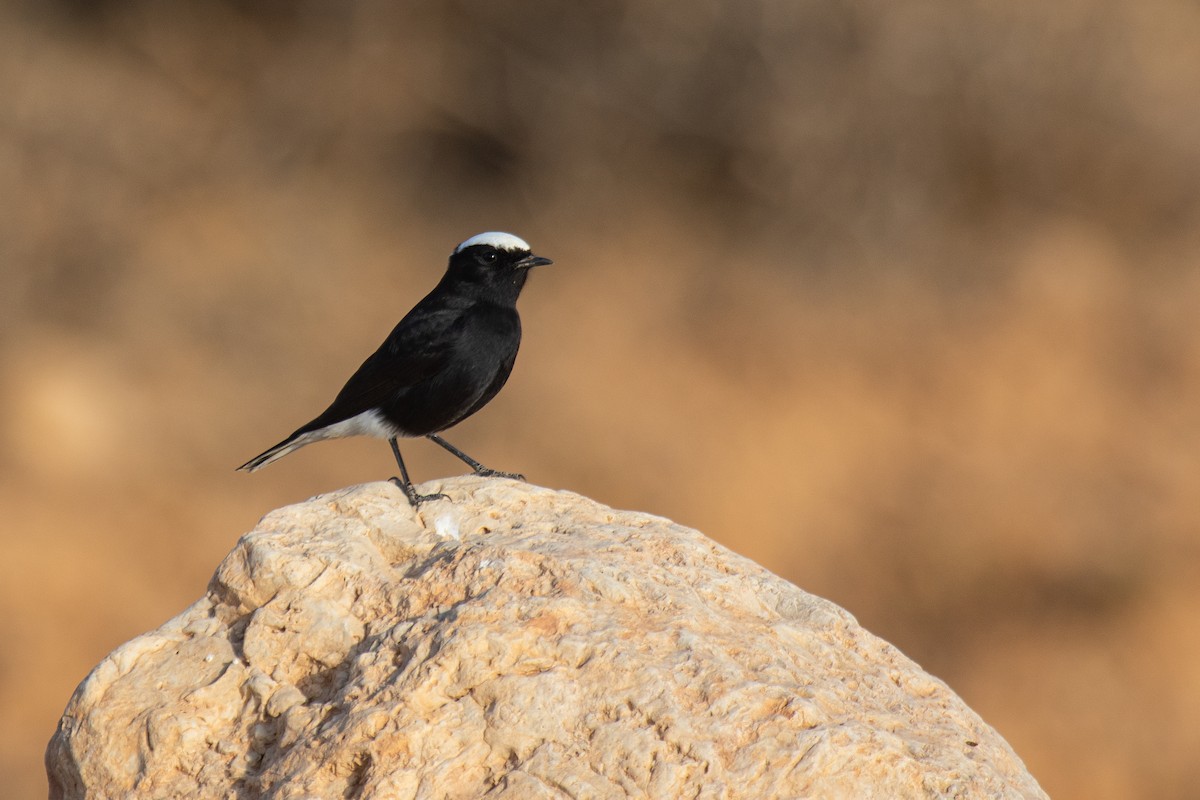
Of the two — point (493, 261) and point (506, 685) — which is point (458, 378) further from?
point (506, 685)

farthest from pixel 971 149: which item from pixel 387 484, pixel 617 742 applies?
pixel 617 742

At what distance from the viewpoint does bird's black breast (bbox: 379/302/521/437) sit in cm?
617

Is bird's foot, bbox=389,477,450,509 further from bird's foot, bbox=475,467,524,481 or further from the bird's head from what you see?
the bird's head

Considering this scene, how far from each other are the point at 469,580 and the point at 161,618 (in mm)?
8726

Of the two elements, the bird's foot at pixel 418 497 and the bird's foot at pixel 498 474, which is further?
the bird's foot at pixel 498 474

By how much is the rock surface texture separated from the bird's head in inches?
99.2

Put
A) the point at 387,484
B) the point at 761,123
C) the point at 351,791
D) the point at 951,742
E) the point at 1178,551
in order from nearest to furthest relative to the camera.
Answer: the point at 351,791, the point at 951,742, the point at 387,484, the point at 1178,551, the point at 761,123

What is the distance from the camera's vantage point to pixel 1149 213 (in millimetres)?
14250

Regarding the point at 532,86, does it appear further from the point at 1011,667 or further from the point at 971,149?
the point at 1011,667

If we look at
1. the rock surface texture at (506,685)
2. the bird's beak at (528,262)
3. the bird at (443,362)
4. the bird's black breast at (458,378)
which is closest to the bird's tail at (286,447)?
the bird at (443,362)

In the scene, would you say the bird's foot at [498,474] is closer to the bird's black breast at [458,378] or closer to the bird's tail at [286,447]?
the bird's black breast at [458,378]

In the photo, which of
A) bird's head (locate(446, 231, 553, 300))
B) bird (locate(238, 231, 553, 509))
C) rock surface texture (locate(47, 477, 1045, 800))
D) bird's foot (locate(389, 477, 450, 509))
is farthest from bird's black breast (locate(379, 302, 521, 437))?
rock surface texture (locate(47, 477, 1045, 800))

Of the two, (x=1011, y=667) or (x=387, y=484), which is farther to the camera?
(x=1011, y=667)

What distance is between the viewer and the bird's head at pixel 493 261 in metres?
6.54
